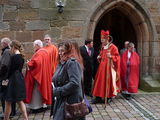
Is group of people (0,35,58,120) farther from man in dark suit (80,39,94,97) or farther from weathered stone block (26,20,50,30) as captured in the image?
man in dark suit (80,39,94,97)

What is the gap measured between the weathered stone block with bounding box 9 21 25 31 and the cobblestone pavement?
2.47 metres

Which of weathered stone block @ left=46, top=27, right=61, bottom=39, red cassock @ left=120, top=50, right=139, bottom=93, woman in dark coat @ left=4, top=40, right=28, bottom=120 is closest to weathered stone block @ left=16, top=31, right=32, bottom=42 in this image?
weathered stone block @ left=46, top=27, right=61, bottom=39

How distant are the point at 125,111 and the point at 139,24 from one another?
3.42 m

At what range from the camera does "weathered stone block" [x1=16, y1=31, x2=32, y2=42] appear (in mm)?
5574

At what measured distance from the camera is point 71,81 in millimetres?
2123

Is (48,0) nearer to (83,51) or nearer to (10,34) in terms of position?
(10,34)

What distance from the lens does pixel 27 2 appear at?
18.2 feet

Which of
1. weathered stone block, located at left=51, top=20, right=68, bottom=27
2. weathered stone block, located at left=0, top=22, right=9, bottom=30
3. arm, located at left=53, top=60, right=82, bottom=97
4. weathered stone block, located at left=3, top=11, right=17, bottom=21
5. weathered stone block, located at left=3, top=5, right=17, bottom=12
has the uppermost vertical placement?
weathered stone block, located at left=3, top=5, right=17, bottom=12

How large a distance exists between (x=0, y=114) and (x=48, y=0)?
3.43 meters

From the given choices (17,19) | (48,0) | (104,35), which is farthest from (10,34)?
(104,35)

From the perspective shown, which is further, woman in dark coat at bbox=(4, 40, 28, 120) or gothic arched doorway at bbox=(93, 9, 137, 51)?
gothic arched doorway at bbox=(93, 9, 137, 51)

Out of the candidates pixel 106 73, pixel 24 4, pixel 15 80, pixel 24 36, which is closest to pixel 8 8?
pixel 24 4

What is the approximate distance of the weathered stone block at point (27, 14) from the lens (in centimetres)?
553

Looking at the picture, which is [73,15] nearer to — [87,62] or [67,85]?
[87,62]
